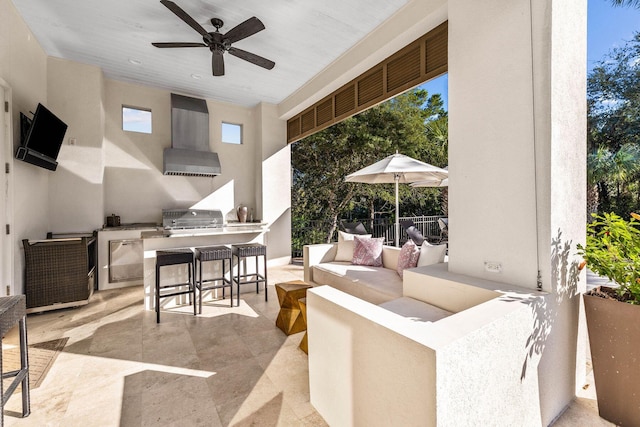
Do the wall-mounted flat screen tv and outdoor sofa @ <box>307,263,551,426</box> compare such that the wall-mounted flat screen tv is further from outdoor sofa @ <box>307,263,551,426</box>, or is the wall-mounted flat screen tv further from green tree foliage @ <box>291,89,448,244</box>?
green tree foliage @ <box>291,89,448,244</box>

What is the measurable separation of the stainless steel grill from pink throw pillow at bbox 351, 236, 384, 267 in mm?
3138

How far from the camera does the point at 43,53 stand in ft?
13.6

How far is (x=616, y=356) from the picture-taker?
160cm

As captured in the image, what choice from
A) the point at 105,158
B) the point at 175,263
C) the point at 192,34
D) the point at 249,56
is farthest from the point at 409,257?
the point at 105,158

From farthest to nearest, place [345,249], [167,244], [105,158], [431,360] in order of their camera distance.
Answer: [105,158], [345,249], [167,244], [431,360]

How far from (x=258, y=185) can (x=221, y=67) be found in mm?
3011

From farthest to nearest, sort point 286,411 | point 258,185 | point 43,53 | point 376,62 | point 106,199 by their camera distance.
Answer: point 258,185 → point 106,199 → point 43,53 → point 376,62 → point 286,411

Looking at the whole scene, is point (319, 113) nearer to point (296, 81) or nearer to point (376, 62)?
point (296, 81)

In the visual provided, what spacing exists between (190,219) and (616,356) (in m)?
5.82

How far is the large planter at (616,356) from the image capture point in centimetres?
153

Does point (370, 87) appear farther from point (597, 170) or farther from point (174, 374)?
point (174, 374)

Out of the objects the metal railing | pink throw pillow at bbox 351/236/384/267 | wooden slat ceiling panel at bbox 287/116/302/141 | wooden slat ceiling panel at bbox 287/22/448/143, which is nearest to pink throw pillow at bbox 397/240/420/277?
pink throw pillow at bbox 351/236/384/267

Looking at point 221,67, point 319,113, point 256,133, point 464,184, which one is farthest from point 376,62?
point 256,133

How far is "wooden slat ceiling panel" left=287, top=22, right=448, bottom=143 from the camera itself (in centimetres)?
310
